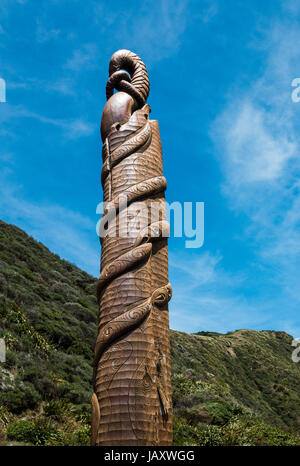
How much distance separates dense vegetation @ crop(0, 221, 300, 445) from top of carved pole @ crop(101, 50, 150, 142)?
696 centimetres

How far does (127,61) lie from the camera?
7801mm

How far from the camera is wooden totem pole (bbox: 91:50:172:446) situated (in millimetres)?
4516

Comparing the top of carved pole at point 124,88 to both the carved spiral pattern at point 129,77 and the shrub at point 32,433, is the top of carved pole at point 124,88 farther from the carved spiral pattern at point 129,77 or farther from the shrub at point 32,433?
the shrub at point 32,433

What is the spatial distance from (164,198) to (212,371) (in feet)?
88.5

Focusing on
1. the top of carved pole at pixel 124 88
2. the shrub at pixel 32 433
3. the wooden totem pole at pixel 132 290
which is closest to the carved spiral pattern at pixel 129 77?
the top of carved pole at pixel 124 88

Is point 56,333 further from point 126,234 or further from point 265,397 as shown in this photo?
point 265,397

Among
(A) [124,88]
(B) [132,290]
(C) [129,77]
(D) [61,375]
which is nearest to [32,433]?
(D) [61,375]

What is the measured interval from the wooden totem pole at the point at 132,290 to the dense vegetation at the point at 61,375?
5.42 meters

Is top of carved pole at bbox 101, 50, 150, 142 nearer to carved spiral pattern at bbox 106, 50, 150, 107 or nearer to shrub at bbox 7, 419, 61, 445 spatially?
carved spiral pattern at bbox 106, 50, 150, 107

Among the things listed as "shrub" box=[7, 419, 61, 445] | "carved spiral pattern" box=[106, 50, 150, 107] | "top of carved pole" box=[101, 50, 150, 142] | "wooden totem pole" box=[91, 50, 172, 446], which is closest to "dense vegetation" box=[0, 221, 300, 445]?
"shrub" box=[7, 419, 61, 445]

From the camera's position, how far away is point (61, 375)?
551 inches

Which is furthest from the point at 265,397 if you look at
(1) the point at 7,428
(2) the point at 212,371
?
(1) the point at 7,428

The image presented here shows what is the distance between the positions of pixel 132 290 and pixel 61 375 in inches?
399
